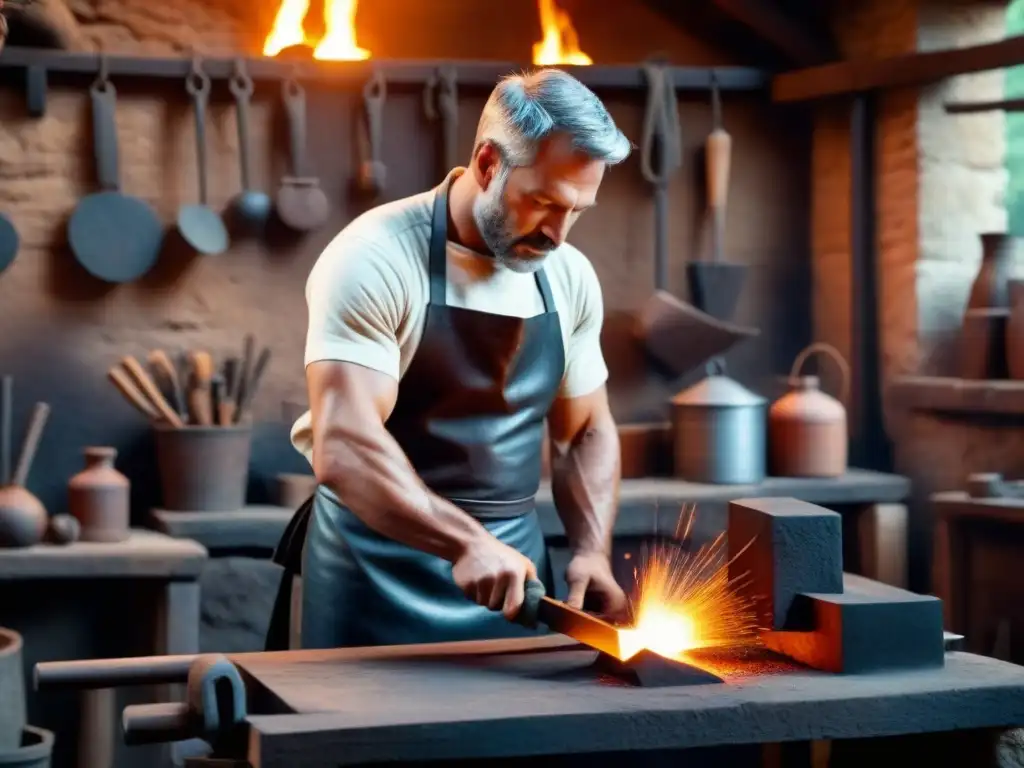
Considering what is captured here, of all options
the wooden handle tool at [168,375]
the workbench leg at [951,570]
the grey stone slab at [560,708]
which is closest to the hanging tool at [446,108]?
the wooden handle tool at [168,375]

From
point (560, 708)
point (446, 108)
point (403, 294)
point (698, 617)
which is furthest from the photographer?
point (446, 108)

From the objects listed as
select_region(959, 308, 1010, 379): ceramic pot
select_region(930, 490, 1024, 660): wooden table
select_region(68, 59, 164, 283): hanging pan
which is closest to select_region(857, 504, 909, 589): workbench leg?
select_region(930, 490, 1024, 660): wooden table

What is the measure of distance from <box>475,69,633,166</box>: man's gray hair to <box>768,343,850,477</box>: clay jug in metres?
2.33

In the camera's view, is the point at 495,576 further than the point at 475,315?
No

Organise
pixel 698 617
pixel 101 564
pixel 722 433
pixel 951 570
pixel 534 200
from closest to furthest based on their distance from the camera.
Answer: pixel 698 617 → pixel 534 200 → pixel 101 564 → pixel 951 570 → pixel 722 433

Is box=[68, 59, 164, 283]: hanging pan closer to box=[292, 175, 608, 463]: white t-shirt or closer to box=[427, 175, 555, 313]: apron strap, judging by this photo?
box=[292, 175, 608, 463]: white t-shirt

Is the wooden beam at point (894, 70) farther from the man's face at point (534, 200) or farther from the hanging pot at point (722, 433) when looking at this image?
the man's face at point (534, 200)

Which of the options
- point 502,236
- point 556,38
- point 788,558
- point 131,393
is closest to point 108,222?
point 131,393

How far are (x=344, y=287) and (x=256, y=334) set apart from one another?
2.22 m

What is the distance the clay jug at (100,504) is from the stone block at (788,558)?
2361mm

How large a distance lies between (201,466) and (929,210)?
2.47 meters

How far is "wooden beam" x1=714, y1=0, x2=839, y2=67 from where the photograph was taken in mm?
5363

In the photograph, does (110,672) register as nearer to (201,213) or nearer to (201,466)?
(201,466)

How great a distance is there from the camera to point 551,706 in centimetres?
234
